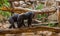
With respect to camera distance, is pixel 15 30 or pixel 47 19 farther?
pixel 47 19

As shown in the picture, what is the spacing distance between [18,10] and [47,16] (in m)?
2.73

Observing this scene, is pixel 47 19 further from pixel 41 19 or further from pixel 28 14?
pixel 28 14

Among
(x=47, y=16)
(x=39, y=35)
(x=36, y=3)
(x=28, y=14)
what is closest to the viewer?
(x=28, y=14)

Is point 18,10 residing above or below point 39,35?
above

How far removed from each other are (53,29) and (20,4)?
12.1 ft

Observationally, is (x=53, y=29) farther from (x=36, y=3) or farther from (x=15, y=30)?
(x=36, y=3)

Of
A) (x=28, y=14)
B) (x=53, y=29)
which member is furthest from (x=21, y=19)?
(x=53, y=29)

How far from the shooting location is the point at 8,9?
243cm

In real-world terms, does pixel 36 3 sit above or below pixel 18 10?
below

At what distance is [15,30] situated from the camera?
259 centimetres

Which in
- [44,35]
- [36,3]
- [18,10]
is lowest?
[44,35]

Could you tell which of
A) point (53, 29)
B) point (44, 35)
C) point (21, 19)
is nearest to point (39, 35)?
point (44, 35)

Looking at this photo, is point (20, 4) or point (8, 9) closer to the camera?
point (8, 9)

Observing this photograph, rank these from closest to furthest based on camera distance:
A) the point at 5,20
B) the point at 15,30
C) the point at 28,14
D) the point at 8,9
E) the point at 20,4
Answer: the point at 8,9 < the point at 15,30 < the point at 28,14 < the point at 5,20 < the point at 20,4
